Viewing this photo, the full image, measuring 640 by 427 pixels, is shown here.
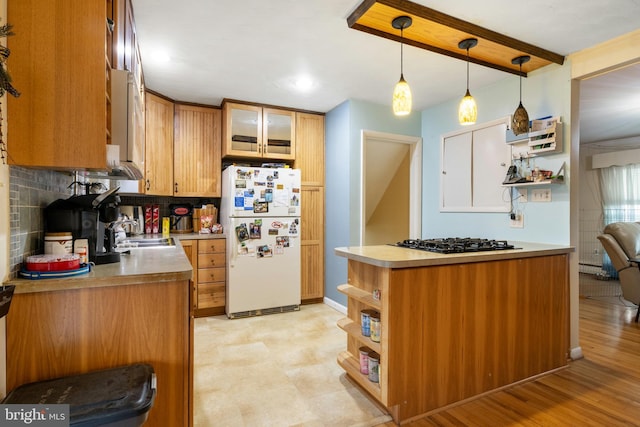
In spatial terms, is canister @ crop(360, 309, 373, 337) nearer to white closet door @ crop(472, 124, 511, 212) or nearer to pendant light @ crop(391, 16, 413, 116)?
pendant light @ crop(391, 16, 413, 116)

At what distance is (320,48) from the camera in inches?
94.9

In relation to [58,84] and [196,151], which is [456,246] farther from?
[196,151]

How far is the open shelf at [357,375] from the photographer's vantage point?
1848 mm

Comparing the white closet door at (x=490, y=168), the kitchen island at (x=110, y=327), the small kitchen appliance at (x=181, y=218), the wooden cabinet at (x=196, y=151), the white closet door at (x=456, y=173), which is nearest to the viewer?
the kitchen island at (x=110, y=327)

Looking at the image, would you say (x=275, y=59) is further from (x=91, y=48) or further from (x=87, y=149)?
(x=87, y=149)

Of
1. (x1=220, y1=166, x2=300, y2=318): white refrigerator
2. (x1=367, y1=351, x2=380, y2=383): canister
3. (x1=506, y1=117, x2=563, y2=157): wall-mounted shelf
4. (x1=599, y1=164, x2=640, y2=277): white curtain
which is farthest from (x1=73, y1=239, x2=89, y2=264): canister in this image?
(x1=599, y1=164, x2=640, y2=277): white curtain

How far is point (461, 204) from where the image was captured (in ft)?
11.0

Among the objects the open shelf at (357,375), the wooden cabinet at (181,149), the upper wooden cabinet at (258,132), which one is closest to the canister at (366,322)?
the open shelf at (357,375)

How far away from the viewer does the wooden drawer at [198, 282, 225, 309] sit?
3.43 meters

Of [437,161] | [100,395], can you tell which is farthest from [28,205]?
[437,161]

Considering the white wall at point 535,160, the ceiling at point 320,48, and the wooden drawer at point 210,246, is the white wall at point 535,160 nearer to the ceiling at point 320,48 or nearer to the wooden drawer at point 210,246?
the ceiling at point 320,48

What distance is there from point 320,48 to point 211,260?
2.34 metres

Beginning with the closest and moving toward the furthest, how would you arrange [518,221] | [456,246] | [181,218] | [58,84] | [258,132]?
1. [58,84]
2. [456,246]
3. [518,221]
4. [258,132]
5. [181,218]

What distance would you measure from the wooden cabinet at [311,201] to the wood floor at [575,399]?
86.9 inches
